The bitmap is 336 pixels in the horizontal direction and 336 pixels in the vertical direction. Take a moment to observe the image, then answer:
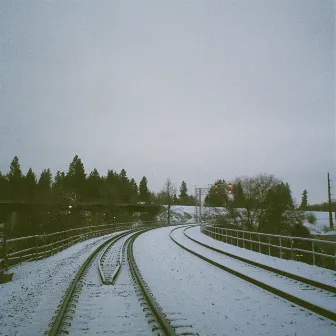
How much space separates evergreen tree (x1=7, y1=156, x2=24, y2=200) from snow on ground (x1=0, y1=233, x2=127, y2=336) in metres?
103

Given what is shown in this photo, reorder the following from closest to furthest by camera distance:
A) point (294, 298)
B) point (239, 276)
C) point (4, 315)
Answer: point (4, 315)
point (294, 298)
point (239, 276)

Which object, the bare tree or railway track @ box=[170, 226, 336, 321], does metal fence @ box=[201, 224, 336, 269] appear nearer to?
railway track @ box=[170, 226, 336, 321]

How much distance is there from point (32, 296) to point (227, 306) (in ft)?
17.3

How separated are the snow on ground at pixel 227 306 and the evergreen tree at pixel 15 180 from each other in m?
108

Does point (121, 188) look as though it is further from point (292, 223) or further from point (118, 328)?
point (118, 328)

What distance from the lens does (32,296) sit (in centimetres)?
914

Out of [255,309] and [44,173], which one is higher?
[44,173]

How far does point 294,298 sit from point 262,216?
4596 centimetres

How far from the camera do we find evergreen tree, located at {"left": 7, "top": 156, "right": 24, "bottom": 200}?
114194mm

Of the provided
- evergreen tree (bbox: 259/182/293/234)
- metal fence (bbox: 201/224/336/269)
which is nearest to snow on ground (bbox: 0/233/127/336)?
metal fence (bbox: 201/224/336/269)

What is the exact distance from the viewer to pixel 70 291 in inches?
366

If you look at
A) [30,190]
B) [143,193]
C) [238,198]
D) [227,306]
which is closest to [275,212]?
[238,198]

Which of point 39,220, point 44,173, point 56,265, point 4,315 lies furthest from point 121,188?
point 4,315

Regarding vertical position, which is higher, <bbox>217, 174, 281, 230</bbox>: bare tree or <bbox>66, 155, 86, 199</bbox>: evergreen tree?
<bbox>66, 155, 86, 199</bbox>: evergreen tree
